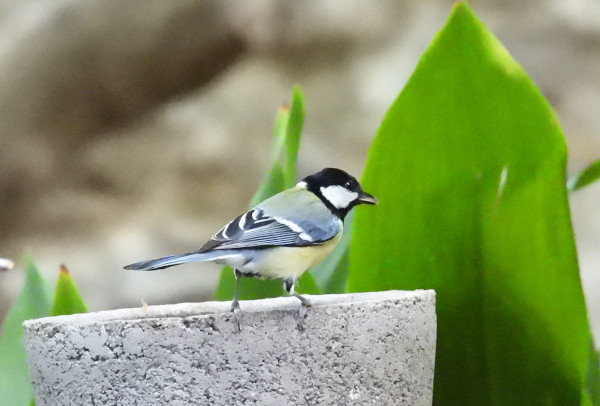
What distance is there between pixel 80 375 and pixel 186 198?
0.93m

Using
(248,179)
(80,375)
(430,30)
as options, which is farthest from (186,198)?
(80,375)

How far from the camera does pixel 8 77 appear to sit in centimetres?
126

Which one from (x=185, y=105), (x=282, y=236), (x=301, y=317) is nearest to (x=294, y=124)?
(x=282, y=236)

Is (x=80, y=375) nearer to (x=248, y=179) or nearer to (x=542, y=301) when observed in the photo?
(x=542, y=301)

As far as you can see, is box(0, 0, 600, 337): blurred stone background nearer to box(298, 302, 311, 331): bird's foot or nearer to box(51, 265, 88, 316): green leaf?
box(51, 265, 88, 316): green leaf

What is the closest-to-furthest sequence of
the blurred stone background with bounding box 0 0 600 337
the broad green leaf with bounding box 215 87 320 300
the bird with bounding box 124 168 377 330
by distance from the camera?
1. the bird with bounding box 124 168 377 330
2. the broad green leaf with bounding box 215 87 320 300
3. the blurred stone background with bounding box 0 0 600 337

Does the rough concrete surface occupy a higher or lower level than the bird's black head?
lower

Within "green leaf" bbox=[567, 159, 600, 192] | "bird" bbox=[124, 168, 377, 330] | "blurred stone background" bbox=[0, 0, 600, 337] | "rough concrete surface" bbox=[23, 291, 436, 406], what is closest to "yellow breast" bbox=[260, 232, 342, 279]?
"bird" bbox=[124, 168, 377, 330]

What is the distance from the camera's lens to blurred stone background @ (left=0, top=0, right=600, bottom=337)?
127 cm

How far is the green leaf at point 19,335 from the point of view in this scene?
2.31 feet

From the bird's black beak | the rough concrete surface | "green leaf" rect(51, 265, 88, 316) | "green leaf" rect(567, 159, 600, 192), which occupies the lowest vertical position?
the rough concrete surface

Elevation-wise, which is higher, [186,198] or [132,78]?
[132,78]

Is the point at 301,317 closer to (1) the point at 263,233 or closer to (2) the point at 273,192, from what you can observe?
(1) the point at 263,233

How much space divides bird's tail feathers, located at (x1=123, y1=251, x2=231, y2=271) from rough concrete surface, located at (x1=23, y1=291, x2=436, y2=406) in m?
0.04
